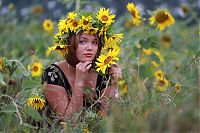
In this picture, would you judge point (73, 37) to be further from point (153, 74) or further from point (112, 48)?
point (153, 74)

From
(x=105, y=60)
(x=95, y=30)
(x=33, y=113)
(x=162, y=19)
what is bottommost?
(x=33, y=113)

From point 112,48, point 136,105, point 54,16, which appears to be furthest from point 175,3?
point 136,105

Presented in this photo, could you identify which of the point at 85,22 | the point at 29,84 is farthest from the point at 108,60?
the point at 29,84

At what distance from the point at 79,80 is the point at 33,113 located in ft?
1.11

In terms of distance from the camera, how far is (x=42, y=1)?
8.80 metres

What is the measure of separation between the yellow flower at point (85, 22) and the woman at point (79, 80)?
22 millimetres

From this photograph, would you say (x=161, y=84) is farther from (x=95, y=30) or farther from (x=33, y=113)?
(x=33, y=113)

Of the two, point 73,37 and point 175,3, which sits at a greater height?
point 175,3

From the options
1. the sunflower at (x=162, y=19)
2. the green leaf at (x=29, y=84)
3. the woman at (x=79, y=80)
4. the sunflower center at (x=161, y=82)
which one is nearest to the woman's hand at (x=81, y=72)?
the woman at (x=79, y=80)

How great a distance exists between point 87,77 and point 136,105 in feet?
1.81

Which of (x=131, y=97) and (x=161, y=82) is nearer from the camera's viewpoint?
(x=131, y=97)

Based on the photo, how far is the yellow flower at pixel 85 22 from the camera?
305 cm

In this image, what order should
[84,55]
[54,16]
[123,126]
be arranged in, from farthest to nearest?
[54,16], [84,55], [123,126]

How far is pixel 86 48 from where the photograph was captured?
3.03 meters
